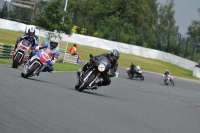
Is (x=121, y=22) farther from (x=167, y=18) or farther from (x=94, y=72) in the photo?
(x=167, y=18)

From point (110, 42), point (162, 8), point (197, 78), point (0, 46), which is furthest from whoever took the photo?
point (162, 8)

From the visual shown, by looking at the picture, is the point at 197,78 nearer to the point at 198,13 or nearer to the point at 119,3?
the point at 119,3

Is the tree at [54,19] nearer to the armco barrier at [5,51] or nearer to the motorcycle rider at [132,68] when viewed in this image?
the motorcycle rider at [132,68]

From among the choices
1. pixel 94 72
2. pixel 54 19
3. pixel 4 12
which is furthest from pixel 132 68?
pixel 4 12

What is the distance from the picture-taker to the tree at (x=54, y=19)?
37.6m

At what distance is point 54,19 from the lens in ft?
124

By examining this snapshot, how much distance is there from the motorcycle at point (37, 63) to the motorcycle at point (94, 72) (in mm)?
1330

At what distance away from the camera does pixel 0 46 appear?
90.0 ft

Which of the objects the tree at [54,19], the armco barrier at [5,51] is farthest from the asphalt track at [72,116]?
the tree at [54,19]

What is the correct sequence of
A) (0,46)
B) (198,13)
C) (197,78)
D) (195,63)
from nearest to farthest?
(0,46)
(197,78)
(195,63)
(198,13)

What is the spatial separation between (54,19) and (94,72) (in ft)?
69.8

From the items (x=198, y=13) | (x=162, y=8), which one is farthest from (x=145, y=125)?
(x=162, y=8)

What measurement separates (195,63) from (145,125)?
42.4 meters

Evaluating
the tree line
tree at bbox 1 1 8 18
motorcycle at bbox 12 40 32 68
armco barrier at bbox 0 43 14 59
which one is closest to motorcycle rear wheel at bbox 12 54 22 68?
motorcycle at bbox 12 40 32 68
